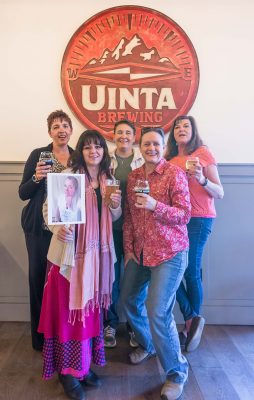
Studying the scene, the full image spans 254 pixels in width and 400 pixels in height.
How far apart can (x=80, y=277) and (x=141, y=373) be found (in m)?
0.82

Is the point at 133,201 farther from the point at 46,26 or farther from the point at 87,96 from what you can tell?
the point at 46,26

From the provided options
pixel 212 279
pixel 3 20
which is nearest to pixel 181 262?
pixel 212 279

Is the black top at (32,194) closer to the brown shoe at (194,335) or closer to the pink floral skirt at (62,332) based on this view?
the pink floral skirt at (62,332)

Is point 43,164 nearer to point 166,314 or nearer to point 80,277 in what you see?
point 80,277

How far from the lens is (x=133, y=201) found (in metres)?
1.90

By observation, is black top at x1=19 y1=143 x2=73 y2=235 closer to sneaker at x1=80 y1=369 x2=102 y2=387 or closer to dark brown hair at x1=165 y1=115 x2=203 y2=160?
dark brown hair at x1=165 y1=115 x2=203 y2=160

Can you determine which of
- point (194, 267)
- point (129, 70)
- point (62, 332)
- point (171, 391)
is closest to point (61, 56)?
point (129, 70)

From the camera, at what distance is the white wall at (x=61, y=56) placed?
106 inches

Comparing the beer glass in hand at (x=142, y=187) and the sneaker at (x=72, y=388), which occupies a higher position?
the beer glass in hand at (x=142, y=187)

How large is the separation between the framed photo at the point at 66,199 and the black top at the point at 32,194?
0.42m

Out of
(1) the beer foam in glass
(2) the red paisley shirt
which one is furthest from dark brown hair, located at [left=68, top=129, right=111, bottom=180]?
(1) the beer foam in glass

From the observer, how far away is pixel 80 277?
5.71 feet

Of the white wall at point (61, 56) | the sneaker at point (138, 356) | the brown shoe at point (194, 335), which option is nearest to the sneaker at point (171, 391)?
the sneaker at point (138, 356)

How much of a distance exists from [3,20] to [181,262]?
7.82ft
